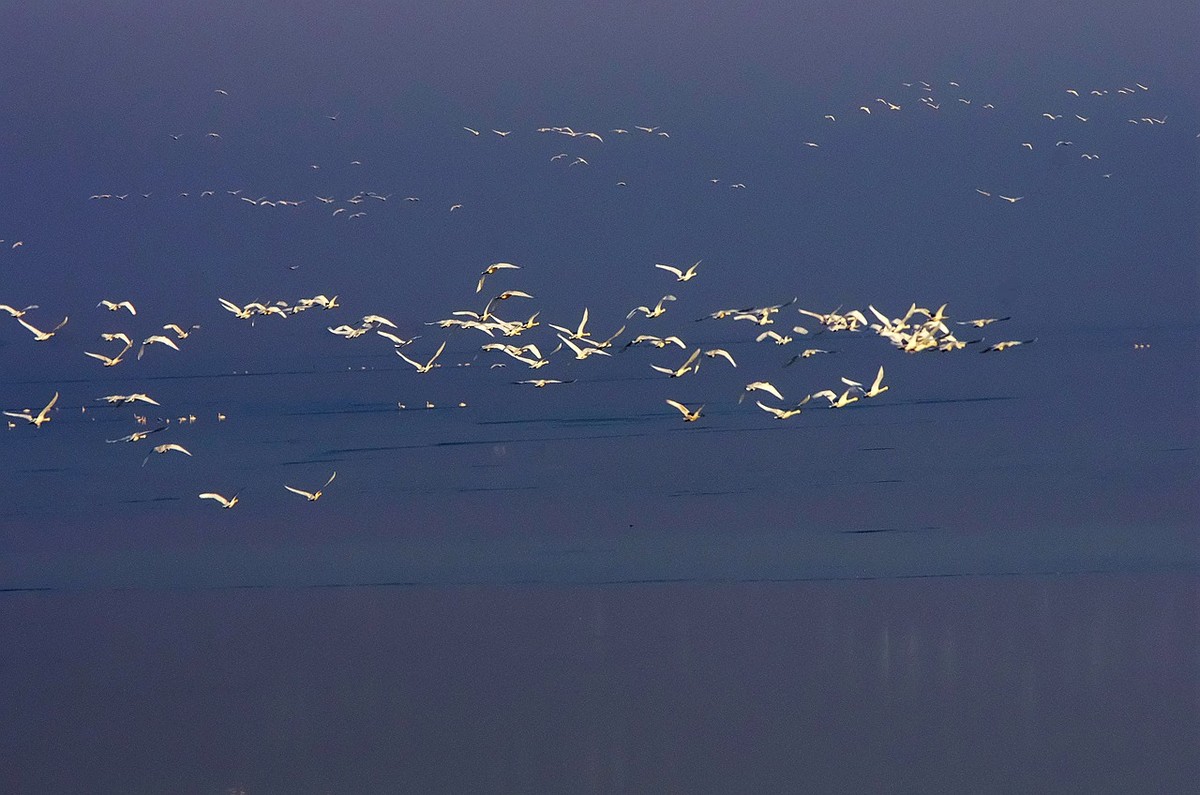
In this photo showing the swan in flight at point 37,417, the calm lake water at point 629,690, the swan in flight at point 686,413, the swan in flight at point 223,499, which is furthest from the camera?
the swan in flight at point 37,417

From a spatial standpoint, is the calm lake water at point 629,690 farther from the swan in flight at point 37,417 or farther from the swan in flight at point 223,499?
the swan in flight at point 37,417

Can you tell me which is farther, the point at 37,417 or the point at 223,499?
the point at 37,417

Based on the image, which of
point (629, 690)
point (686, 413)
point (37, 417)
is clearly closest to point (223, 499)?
point (686, 413)

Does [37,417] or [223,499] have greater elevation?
[37,417]

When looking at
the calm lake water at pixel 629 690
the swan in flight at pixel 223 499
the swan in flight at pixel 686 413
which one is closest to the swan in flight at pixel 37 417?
the swan in flight at pixel 223 499

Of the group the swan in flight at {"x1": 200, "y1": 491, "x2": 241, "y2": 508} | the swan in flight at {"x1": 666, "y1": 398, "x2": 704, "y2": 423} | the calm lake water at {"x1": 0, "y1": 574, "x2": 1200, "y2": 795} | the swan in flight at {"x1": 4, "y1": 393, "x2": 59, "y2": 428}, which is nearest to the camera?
the calm lake water at {"x1": 0, "y1": 574, "x2": 1200, "y2": 795}

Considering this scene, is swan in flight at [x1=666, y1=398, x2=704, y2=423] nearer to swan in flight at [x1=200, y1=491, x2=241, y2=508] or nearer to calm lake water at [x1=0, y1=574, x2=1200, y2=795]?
calm lake water at [x1=0, y1=574, x2=1200, y2=795]

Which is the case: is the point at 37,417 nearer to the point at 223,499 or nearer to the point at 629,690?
the point at 223,499

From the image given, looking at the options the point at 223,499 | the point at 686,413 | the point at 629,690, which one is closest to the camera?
the point at 629,690

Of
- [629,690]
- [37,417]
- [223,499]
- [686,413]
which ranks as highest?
[37,417]

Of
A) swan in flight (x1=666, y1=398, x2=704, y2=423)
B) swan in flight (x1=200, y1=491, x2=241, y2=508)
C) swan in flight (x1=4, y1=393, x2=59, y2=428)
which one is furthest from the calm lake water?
swan in flight (x1=4, y1=393, x2=59, y2=428)

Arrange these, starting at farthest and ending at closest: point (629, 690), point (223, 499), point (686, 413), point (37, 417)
→ point (37, 417) < point (223, 499) < point (686, 413) < point (629, 690)
